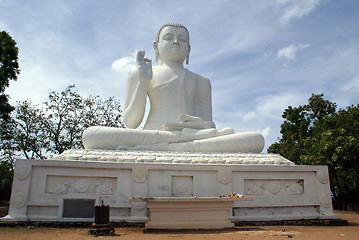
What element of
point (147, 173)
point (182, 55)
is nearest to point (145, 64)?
point (182, 55)

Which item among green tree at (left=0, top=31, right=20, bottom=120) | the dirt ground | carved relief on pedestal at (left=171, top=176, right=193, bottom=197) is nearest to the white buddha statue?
carved relief on pedestal at (left=171, top=176, right=193, bottom=197)

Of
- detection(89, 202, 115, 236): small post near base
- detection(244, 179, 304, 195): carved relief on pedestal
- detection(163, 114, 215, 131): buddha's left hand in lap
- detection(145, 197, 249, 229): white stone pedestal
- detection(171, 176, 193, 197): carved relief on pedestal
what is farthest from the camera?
detection(163, 114, 215, 131): buddha's left hand in lap

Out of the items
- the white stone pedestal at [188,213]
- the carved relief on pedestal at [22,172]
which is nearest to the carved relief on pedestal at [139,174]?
the white stone pedestal at [188,213]

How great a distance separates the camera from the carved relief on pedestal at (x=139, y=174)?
19.1 ft

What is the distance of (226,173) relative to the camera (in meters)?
6.10

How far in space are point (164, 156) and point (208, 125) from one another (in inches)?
90.1

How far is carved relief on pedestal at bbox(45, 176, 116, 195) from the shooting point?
5.66 metres

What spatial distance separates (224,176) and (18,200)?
12.3ft

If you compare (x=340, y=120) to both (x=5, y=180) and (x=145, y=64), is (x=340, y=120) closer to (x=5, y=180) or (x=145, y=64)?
(x=145, y=64)

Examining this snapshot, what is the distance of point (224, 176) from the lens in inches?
240

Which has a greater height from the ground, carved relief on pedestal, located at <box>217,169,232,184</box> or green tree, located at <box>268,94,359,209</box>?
green tree, located at <box>268,94,359,209</box>

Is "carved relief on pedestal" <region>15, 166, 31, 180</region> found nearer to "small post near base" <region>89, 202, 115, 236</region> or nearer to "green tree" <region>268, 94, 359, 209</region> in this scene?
"small post near base" <region>89, 202, 115, 236</region>

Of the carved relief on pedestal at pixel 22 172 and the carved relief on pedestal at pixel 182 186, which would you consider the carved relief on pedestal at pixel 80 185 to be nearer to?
the carved relief on pedestal at pixel 22 172

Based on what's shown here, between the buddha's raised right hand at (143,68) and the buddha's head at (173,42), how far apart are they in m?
1.40
